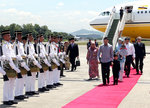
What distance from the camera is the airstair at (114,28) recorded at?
1164 inches

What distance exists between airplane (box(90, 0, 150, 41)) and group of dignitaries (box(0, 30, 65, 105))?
23.9m

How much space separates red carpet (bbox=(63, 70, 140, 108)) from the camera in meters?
8.05

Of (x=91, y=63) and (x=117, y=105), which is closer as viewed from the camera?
(x=117, y=105)

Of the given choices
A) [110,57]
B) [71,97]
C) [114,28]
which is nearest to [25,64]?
[71,97]

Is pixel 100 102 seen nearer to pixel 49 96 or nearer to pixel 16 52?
pixel 49 96

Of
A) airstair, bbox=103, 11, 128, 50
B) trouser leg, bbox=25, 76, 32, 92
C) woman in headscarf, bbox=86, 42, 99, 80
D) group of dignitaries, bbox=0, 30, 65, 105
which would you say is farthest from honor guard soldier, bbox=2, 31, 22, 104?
airstair, bbox=103, 11, 128, 50

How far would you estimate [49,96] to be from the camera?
9344 mm

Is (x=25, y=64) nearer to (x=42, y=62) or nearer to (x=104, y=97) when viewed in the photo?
(x=42, y=62)

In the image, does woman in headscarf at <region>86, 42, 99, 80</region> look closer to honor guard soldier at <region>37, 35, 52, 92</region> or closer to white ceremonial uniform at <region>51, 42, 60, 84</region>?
white ceremonial uniform at <region>51, 42, 60, 84</region>

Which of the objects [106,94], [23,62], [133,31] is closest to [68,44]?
[106,94]

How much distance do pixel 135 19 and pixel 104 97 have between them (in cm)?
2591

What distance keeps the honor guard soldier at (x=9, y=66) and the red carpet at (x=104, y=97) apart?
152 cm

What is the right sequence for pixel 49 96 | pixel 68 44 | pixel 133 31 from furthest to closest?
pixel 133 31
pixel 68 44
pixel 49 96

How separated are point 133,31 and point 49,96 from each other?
26.7 m
